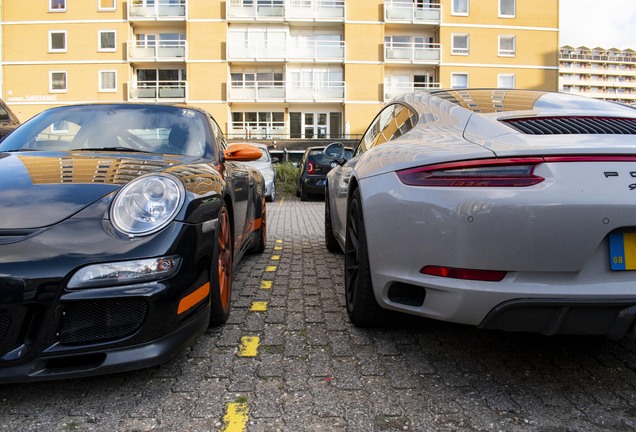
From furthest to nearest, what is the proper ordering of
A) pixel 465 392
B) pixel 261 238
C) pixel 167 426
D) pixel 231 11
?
pixel 231 11 → pixel 261 238 → pixel 465 392 → pixel 167 426

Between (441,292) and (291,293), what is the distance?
5.98 ft

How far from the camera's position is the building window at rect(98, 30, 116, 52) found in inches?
1303

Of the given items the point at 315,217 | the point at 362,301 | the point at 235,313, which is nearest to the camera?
the point at 362,301

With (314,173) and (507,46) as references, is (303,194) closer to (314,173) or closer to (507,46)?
(314,173)

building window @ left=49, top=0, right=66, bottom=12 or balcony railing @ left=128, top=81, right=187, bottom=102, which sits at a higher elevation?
building window @ left=49, top=0, right=66, bottom=12

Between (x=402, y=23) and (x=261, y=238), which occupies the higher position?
(x=402, y=23)

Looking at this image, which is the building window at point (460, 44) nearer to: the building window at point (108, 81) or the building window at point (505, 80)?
the building window at point (505, 80)

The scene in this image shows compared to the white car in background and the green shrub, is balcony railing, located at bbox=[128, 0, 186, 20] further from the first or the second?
the white car in background

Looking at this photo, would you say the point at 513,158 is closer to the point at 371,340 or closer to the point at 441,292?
the point at 441,292

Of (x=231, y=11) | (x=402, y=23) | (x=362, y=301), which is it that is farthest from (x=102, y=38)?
(x=362, y=301)

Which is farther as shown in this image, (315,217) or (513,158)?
(315,217)

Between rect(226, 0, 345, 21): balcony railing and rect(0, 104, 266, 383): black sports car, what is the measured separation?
33.4 meters

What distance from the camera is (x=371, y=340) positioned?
2.63 metres

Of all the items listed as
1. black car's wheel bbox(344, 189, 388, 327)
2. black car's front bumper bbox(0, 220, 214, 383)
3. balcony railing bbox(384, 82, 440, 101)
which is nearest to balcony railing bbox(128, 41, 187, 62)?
balcony railing bbox(384, 82, 440, 101)
